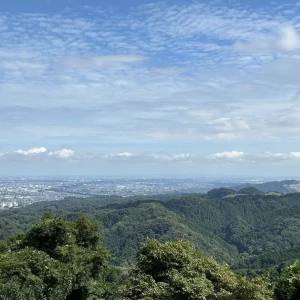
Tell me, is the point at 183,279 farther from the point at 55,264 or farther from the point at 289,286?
the point at 55,264

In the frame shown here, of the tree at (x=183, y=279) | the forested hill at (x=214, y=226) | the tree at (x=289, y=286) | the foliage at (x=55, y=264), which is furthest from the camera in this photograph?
the forested hill at (x=214, y=226)

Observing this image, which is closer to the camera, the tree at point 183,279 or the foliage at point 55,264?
the tree at point 183,279

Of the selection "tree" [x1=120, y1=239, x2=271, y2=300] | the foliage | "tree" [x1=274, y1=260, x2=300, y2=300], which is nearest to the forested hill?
the foliage

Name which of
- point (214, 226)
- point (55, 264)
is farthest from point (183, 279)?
point (214, 226)

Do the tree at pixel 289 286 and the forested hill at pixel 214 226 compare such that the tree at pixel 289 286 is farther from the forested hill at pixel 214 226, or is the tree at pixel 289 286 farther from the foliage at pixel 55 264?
the forested hill at pixel 214 226

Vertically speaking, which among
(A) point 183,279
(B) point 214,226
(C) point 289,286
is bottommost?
(B) point 214,226

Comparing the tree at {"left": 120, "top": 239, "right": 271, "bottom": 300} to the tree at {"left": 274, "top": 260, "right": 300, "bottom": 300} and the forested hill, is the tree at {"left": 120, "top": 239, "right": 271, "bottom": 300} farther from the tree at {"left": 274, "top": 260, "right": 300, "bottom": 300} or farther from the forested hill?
the forested hill

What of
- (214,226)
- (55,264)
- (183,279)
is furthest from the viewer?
(214,226)

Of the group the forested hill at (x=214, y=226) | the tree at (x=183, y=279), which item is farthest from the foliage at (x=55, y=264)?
the forested hill at (x=214, y=226)

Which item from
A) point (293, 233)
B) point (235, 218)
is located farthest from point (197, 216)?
point (293, 233)

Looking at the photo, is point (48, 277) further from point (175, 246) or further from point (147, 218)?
point (147, 218)
